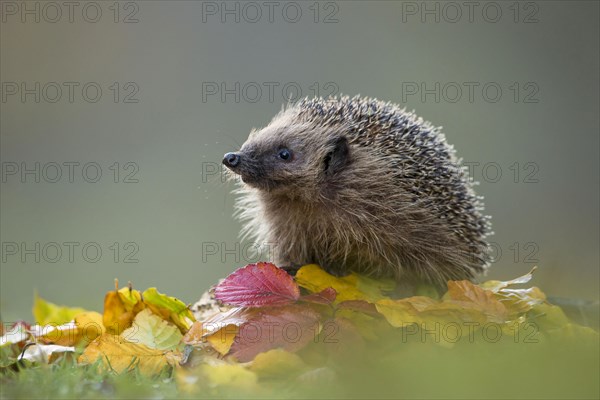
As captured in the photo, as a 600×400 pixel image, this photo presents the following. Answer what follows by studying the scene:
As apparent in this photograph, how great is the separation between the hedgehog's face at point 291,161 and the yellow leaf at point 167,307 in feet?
1.48

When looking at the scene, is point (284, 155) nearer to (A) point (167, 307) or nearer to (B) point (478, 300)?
(A) point (167, 307)

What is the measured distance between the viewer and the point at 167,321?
1788mm

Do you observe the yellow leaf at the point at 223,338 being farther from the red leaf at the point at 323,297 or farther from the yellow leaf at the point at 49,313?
the yellow leaf at the point at 49,313

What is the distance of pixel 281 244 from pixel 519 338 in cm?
88

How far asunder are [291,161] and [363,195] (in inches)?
9.9

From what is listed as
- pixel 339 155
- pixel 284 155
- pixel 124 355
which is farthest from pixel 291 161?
pixel 124 355

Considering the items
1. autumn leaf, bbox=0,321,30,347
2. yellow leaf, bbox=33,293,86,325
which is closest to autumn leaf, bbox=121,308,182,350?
autumn leaf, bbox=0,321,30,347

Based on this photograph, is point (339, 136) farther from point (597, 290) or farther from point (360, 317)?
point (597, 290)

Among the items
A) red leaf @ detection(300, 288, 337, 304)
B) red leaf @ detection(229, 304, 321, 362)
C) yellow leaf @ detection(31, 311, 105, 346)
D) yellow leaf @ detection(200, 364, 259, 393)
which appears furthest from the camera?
yellow leaf @ detection(31, 311, 105, 346)

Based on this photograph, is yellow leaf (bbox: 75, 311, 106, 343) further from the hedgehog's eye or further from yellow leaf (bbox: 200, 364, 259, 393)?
the hedgehog's eye

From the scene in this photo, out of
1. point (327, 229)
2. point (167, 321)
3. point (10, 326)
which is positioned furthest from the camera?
point (327, 229)

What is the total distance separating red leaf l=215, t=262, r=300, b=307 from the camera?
1633mm

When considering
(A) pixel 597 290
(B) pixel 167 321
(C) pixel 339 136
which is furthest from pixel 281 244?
(A) pixel 597 290

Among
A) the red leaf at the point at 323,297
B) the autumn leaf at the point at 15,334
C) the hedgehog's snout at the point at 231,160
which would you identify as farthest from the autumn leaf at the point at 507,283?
the autumn leaf at the point at 15,334
